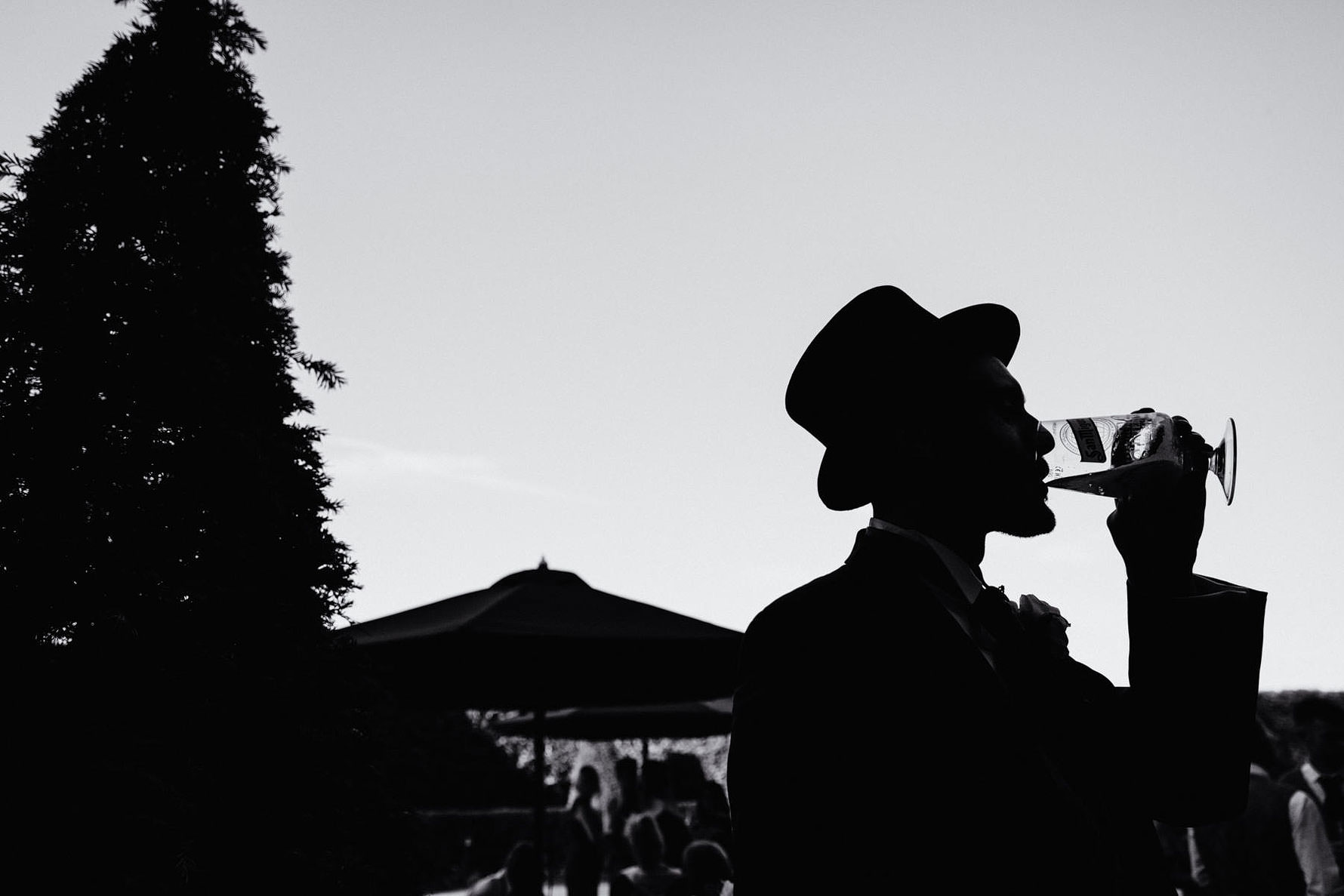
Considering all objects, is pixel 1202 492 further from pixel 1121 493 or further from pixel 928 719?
pixel 928 719

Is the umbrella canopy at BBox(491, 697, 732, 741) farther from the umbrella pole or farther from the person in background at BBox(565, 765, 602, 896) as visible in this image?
the umbrella pole

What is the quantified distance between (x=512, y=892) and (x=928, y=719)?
20.0ft

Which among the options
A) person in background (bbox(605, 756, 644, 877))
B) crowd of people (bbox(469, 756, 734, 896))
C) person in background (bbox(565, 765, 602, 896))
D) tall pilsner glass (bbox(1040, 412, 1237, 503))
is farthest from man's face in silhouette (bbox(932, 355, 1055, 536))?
person in background (bbox(605, 756, 644, 877))

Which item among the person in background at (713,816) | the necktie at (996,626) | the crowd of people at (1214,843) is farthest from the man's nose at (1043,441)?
the person in background at (713,816)

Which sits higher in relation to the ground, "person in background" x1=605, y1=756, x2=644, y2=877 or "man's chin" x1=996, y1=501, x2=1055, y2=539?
"man's chin" x1=996, y1=501, x2=1055, y2=539

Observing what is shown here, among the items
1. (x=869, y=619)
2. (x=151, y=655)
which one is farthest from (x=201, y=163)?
(x=869, y=619)

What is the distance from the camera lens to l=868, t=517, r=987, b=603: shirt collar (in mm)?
1718

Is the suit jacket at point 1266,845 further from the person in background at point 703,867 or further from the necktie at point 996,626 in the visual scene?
the necktie at point 996,626

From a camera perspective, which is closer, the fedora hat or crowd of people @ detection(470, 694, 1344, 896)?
the fedora hat

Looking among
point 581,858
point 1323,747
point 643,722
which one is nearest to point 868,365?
point 1323,747

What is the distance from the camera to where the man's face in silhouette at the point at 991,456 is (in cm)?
176

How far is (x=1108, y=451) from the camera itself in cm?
195

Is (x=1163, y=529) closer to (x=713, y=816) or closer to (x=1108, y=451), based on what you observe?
(x=1108, y=451)

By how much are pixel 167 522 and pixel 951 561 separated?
318 centimetres
